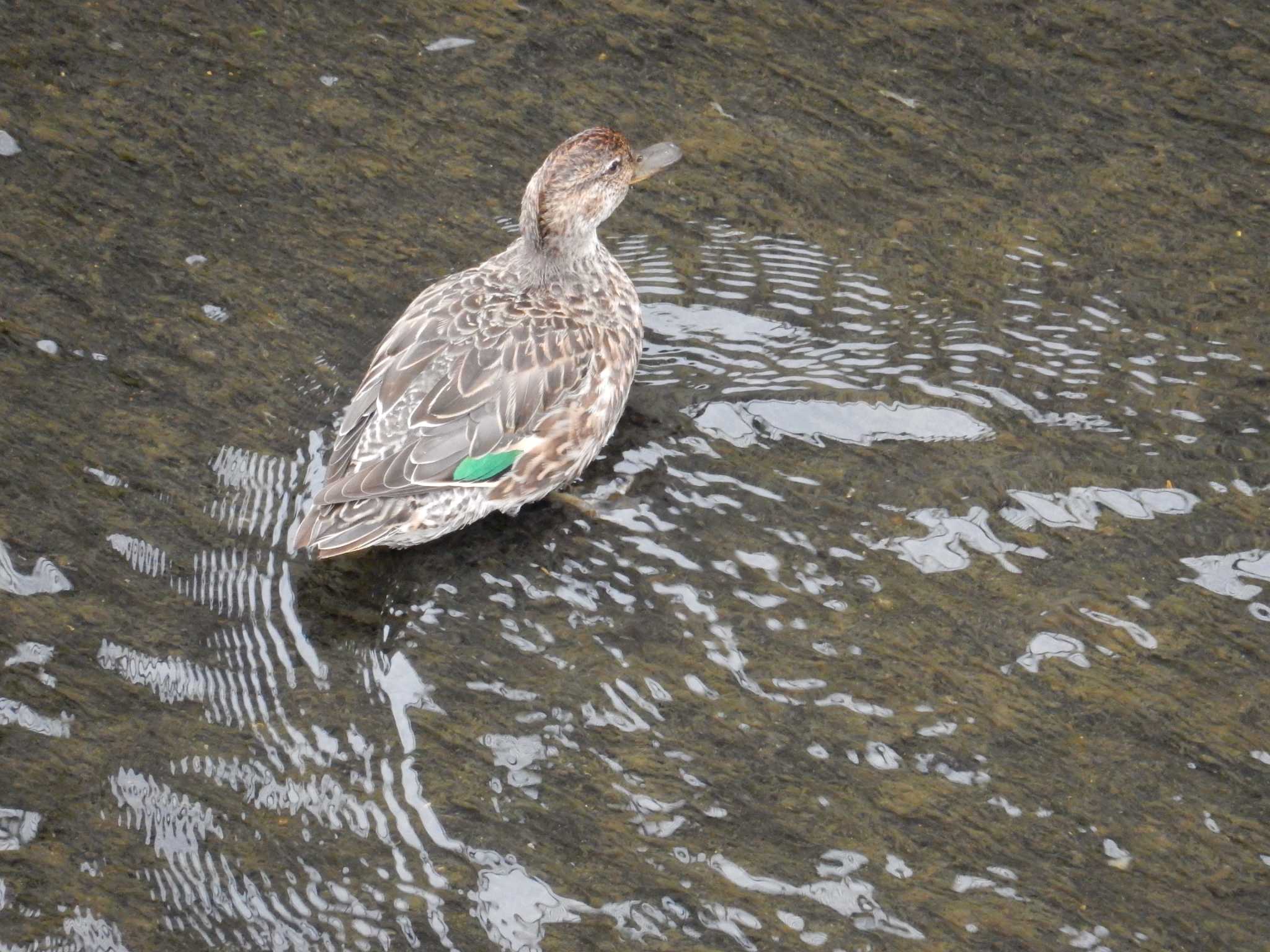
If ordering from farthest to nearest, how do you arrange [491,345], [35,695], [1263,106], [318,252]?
[1263,106] → [318,252] → [491,345] → [35,695]

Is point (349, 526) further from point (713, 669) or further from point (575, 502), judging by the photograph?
point (713, 669)

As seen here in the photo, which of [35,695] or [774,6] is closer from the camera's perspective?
[35,695]

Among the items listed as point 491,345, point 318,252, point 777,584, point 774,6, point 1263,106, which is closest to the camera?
point 777,584

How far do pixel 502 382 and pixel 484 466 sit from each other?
326 mm

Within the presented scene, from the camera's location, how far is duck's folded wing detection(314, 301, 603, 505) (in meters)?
4.61

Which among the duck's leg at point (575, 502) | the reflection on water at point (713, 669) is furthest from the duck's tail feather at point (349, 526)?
the duck's leg at point (575, 502)

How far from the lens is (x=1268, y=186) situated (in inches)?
235

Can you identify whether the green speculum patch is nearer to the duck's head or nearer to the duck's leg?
the duck's leg

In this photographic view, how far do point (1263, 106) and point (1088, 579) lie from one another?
2.94 m

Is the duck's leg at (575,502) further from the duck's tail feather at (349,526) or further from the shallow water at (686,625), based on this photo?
the duck's tail feather at (349,526)

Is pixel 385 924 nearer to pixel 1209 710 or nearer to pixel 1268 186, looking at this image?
pixel 1209 710

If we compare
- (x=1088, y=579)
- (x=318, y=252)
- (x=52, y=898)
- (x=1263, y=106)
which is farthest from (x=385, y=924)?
(x=1263, y=106)

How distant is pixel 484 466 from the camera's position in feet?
15.5

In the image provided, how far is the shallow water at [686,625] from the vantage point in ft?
12.5
